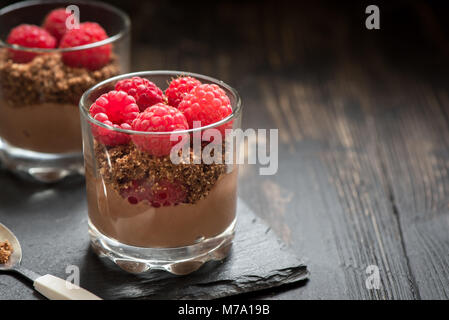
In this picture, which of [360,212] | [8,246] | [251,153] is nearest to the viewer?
[8,246]

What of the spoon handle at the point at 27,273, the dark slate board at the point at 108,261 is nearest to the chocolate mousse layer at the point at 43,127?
the dark slate board at the point at 108,261

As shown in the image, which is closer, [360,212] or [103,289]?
[103,289]

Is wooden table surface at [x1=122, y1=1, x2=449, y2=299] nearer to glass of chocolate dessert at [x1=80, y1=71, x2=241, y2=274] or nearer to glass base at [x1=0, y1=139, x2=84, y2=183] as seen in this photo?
glass of chocolate dessert at [x1=80, y1=71, x2=241, y2=274]

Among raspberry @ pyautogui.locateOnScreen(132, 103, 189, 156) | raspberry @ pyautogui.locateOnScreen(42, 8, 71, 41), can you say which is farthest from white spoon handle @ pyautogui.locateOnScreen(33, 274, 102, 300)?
raspberry @ pyautogui.locateOnScreen(42, 8, 71, 41)

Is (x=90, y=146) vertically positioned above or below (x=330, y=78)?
above

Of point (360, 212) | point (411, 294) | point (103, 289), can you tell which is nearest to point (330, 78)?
point (360, 212)
